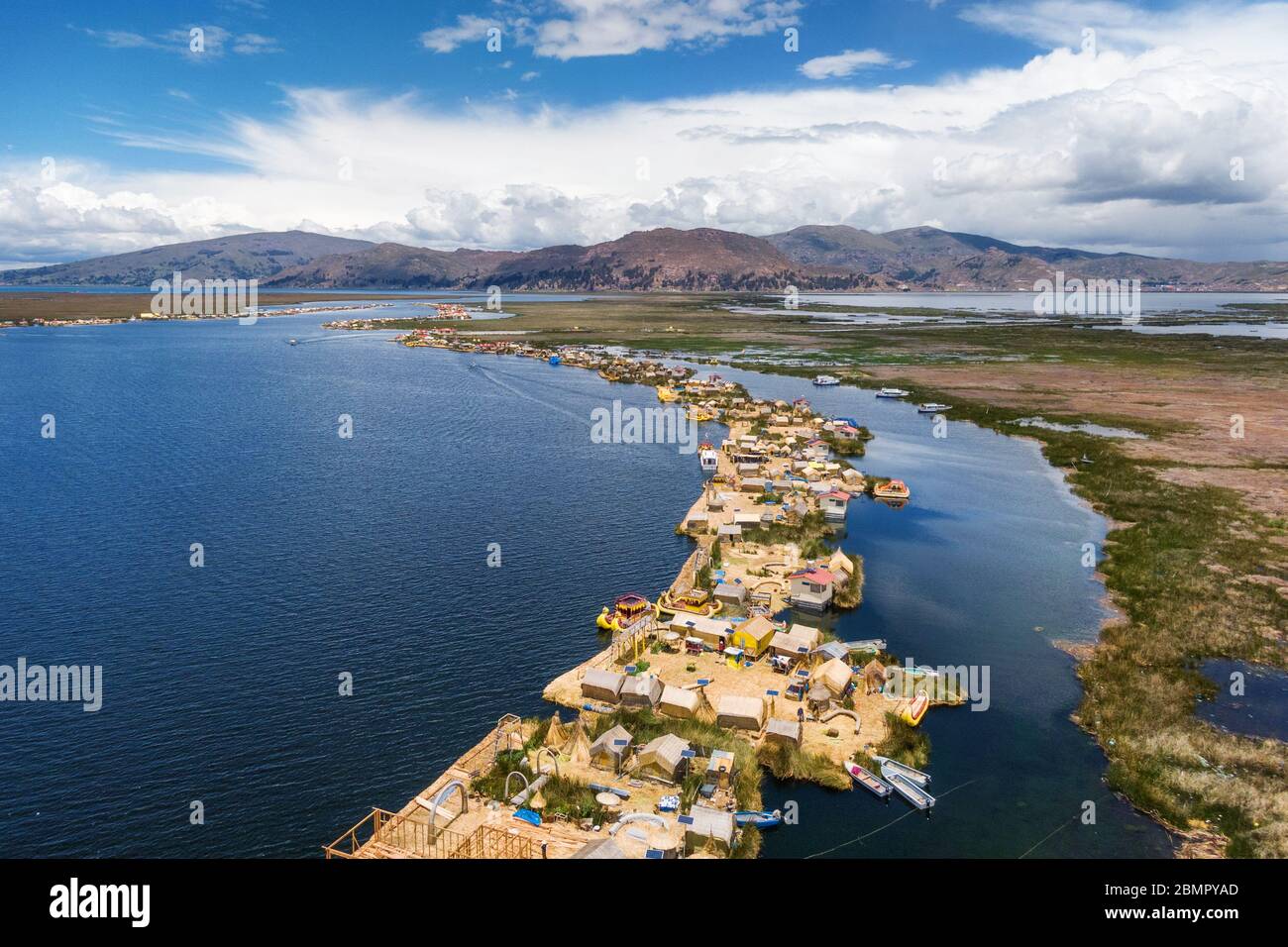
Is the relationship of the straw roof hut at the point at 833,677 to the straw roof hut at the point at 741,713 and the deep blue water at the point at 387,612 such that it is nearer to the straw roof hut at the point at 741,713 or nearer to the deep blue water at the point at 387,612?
the straw roof hut at the point at 741,713

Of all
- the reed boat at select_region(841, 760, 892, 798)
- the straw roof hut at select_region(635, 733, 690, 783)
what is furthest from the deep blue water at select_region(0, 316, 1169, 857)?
the straw roof hut at select_region(635, 733, 690, 783)

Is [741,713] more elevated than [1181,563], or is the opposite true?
[1181,563]

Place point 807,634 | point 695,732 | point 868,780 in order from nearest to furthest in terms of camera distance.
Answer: point 868,780 → point 695,732 → point 807,634

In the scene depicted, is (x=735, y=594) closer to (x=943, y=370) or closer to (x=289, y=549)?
(x=289, y=549)

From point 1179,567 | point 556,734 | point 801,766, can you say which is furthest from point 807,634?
point 1179,567

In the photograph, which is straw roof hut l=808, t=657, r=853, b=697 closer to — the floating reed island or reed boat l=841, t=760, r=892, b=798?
the floating reed island

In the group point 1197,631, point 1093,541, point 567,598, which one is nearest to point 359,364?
point 567,598

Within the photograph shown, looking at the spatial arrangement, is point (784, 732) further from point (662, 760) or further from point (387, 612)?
point (387, 612)

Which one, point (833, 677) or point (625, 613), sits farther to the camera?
point (625, 613)
